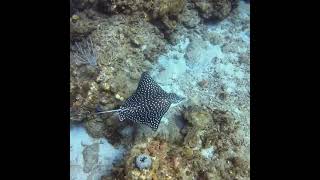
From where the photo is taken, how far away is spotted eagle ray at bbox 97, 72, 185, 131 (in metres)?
4.80

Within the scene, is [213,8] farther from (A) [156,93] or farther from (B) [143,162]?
(B) [143,162]

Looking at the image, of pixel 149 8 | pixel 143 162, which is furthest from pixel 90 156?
pixel 149 8

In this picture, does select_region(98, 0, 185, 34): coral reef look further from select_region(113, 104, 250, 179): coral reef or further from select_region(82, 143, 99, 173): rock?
select_region(82, 143, 99, 173): rock

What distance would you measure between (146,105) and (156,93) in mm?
310

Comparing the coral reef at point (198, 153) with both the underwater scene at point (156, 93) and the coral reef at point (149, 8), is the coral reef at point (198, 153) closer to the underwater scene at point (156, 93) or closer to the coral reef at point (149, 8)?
the underwater scene at point (156, 93)

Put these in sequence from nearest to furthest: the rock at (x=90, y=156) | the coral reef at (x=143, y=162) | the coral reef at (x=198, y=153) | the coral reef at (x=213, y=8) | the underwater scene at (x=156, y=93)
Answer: the coral reef at (x=143, y=162), the coral reef at (x=198, y=153), the underwater scene at (x=156, y=93), the rock at (x=90, y=156), the coral reef at (x=213, y=8)

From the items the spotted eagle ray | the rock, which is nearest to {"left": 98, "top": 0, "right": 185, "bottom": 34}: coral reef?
the spotted eagle ray

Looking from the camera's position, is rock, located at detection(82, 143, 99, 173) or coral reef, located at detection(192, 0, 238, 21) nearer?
rock, located at detection(82, 143, 99, 173)

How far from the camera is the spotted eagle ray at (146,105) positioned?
4.80 m

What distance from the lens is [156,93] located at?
5.10 meters

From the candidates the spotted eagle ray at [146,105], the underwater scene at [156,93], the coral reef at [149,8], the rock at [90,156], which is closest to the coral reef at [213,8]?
the underwater scene at [156,93]

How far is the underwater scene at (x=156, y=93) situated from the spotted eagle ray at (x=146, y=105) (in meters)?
0.02

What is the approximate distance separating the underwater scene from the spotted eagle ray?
0.05 feet
